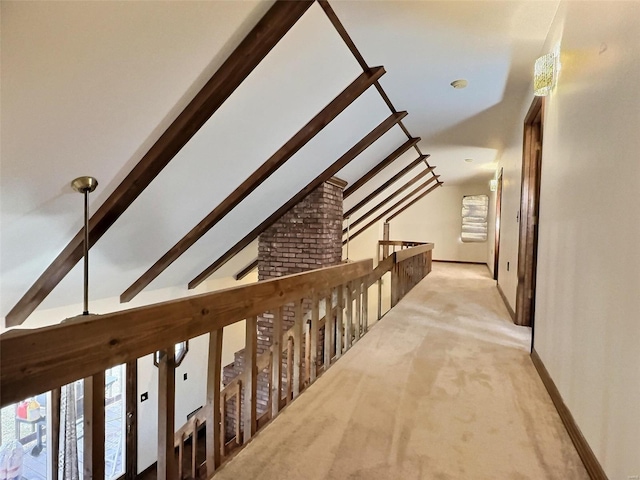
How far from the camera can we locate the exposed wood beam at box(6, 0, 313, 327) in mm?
2367

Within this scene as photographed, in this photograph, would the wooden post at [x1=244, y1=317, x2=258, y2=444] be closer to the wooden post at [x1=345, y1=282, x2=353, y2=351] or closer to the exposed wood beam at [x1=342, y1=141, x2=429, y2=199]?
the wooden post at [x1=345, y1=282, x2=353, y2=351]

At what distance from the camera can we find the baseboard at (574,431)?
1461mm

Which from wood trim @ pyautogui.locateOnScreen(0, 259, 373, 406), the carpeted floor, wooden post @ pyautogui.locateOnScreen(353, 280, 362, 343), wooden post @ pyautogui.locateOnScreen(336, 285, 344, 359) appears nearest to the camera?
wood trim @ pyautogui.locateOnScreen(0, 259, 373, 406)

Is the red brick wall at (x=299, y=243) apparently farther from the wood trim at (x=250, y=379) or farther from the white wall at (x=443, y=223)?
the white wall at (x=443, y=223)

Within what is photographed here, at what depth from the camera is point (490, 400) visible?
2182 millimetres

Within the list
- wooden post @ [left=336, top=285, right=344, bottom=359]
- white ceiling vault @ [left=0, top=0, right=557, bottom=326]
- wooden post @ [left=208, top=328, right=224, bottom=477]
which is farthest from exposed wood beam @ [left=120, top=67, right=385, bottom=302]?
wooden post @ [left=208, top=328, right=224, bottom=477]

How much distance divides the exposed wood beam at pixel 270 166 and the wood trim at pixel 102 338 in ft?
8.03

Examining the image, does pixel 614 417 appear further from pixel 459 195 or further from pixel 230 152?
pixel 459 195

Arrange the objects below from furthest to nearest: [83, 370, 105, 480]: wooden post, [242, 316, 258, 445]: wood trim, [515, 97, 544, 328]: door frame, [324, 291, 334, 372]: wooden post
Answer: [515, 97, 544, 328]: door frame, [324, 291, 334, 372]: wooden post, [242, 316, 258, 445]: wood trim, [83, 370, 105, 480]: wooden post

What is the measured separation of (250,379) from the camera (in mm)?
1745

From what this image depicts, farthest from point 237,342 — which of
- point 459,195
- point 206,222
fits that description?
point 459,195

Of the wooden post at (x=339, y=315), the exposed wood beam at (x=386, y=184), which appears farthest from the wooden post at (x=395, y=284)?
the exposed wood beam at (x=386, y=184)

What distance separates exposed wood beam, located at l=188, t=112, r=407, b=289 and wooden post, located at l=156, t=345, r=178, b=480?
13.0ft

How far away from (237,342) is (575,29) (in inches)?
276
